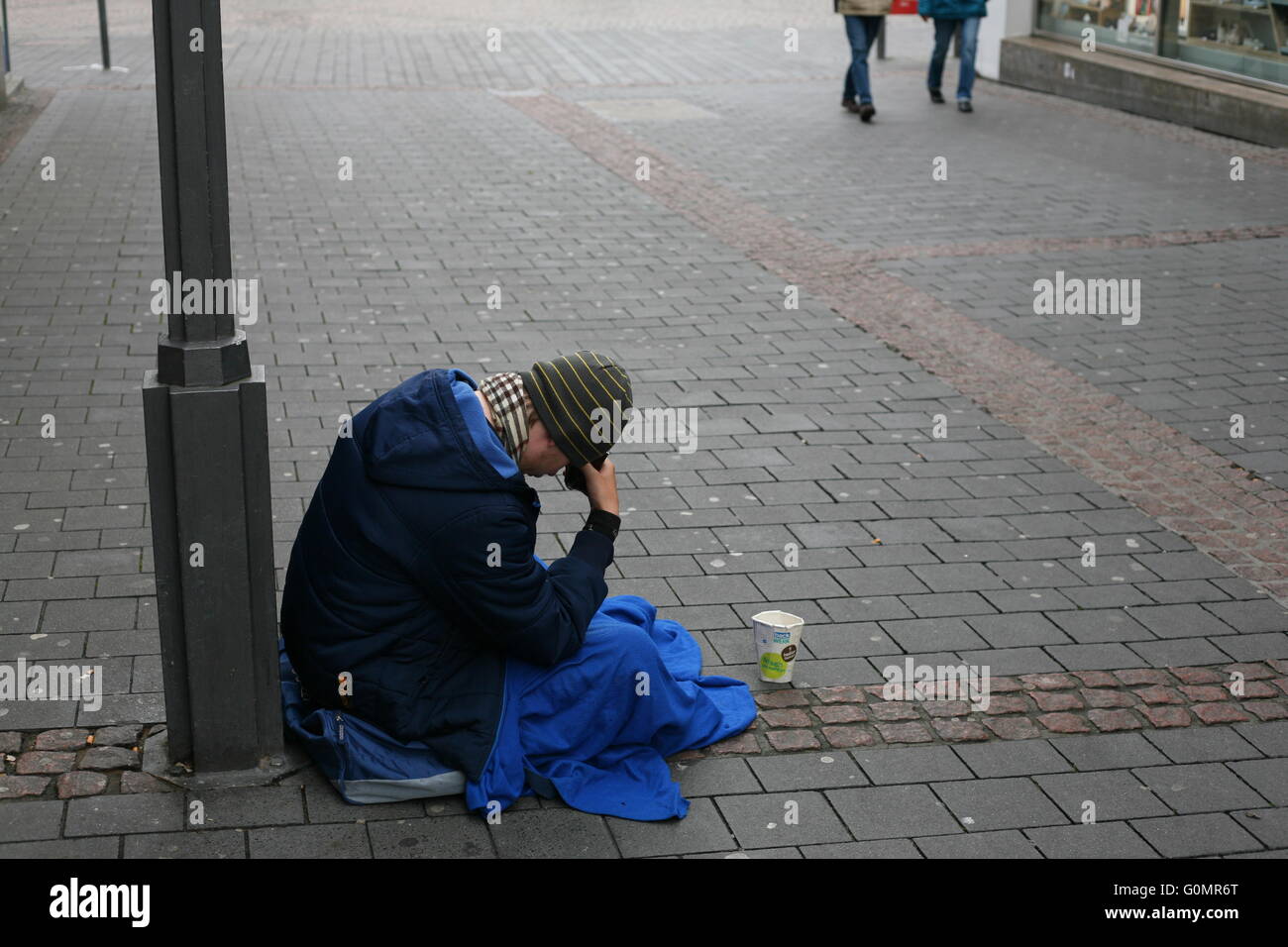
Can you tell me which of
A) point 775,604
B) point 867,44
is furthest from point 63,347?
point 867,44

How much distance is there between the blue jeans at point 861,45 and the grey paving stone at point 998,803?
1215 centimetres

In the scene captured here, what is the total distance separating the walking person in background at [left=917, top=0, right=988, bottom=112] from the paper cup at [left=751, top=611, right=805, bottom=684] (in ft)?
40.5

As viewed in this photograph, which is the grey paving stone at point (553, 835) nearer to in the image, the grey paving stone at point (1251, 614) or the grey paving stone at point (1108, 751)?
the grey paving stone at point (1108, 751)

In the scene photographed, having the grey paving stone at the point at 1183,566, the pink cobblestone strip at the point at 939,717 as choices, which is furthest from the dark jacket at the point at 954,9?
the pink cobblestone strip at the point at 939,717

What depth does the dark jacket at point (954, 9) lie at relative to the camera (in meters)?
15.8

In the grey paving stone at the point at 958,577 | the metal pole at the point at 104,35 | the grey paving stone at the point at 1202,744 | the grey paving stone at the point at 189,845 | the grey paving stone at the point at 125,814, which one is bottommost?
the grey paving stone at the point at 1202,744

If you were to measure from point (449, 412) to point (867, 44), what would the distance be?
41.6 ft

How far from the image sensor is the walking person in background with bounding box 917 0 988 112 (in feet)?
51.7

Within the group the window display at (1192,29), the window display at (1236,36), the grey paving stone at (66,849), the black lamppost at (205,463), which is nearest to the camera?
the black lamppost at (205,463)

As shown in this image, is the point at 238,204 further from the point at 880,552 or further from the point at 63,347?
the point at 880,552

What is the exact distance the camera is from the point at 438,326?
27.5 ft

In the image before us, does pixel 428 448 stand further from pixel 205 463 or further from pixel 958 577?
pixel 958 577

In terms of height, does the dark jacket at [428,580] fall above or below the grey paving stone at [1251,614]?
above
